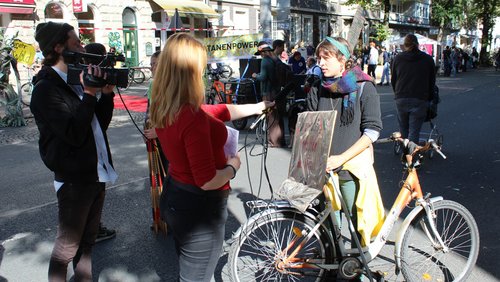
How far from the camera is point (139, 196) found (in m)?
5.57

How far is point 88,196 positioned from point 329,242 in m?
1.51

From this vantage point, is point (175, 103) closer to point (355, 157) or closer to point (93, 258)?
point (355, 157)

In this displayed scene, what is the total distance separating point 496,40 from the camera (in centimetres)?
6625

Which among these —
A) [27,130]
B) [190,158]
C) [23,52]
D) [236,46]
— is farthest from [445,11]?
[190,158]

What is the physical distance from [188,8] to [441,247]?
23517mm

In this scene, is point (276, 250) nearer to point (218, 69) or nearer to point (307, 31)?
point (218, 69)

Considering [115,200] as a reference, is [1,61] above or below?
above

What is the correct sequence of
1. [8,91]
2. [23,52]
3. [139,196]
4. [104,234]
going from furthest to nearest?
[23,52] < [8,91] < [139,196] < [104,234]

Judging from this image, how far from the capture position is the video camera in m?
2.41

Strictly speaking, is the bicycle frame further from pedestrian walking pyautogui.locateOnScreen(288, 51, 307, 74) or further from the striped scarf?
pedestrian walking pyautogui.locateOnScreen(288, 51, 307, 74)

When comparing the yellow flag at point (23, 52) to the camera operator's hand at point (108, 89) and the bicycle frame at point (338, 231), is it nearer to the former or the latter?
the camera operator's hand at point (108, 89)

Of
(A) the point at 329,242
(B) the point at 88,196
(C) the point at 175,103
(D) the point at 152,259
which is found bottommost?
(D) the point at 152,259

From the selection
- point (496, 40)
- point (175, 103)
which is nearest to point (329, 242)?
point (175, 103)

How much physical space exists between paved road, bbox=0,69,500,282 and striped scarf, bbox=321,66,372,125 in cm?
68
